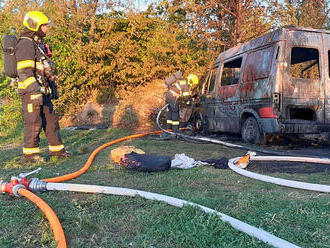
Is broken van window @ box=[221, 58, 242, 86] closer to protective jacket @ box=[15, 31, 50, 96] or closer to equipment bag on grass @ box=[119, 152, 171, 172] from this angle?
equipment bag on grass @ box=[119, 152, 171, 172]

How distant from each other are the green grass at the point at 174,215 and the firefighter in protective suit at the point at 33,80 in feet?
3.94

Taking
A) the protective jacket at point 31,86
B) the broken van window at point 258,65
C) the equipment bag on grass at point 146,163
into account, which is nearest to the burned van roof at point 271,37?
the broken van window at point 258,65

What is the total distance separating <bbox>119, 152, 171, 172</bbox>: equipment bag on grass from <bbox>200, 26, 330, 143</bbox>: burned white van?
2.53 m

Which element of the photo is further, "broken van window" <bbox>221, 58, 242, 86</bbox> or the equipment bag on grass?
"broken van window" <bbox>221, 58, 242, 86</bbox>

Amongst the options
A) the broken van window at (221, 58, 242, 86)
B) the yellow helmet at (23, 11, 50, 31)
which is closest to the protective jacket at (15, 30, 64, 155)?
the yellow helmet at (23, 11, 50, 31)

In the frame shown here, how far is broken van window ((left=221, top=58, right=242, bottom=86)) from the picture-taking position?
6643 millimetres

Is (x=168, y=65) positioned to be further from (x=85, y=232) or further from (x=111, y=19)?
(x=85, y=232)

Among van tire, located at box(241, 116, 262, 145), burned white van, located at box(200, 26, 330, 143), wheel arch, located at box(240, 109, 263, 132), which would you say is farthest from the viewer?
van tire, located at box(241, 116, 262, 145)

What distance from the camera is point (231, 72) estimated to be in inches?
277

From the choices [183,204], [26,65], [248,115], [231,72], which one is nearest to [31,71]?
[26,65]

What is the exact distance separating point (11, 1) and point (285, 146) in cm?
1082

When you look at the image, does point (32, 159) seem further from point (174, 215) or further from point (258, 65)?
point (258, 65)

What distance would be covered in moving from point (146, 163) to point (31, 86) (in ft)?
7.23

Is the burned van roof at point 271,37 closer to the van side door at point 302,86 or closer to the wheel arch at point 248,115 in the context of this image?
the van side door at point 302,86
